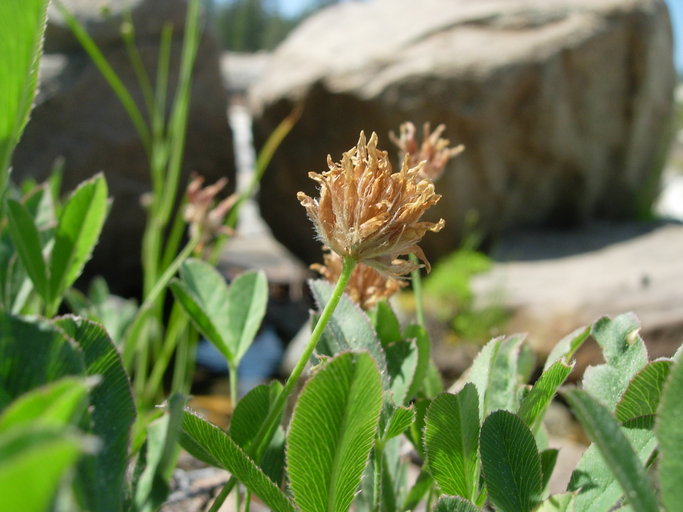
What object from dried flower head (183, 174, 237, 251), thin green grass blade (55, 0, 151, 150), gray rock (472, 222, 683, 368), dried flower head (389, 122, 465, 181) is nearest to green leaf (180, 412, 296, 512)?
dried flower head (389, 122, 465, 181)

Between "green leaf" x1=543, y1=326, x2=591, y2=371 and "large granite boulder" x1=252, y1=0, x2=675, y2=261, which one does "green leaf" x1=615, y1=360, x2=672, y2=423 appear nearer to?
"green leaf" x1=543, y1=326, x2=591, y2=371

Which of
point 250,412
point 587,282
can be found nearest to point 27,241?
point 250,412

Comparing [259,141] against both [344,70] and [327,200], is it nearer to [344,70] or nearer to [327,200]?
[344,70]

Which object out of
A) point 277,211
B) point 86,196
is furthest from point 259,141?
point 86,196

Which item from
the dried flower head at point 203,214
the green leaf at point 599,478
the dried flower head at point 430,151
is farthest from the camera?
the dried flower head at point 203,214

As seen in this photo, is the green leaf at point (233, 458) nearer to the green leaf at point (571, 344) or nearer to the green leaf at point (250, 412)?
the green leaf at point (250, 412)

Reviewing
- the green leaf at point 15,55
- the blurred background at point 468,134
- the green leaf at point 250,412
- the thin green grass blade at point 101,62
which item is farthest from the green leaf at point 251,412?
the blurred background at point 468,134
